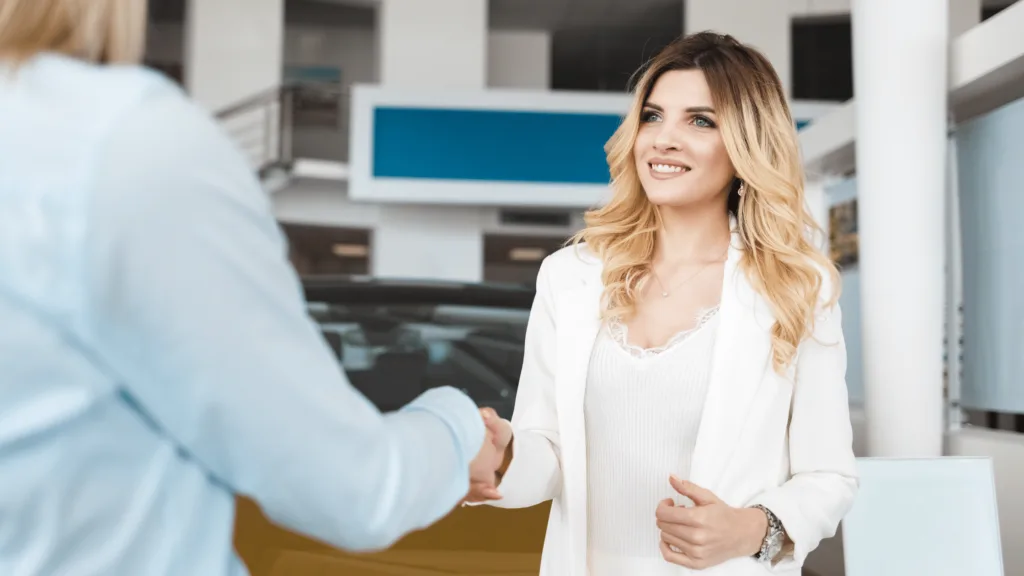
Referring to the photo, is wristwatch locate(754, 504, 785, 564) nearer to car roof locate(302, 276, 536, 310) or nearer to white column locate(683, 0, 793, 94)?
car roof locate(302, 276, 536, 310)

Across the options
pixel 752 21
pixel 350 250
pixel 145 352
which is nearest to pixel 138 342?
pixel 145 352

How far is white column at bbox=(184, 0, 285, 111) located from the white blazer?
8.68m

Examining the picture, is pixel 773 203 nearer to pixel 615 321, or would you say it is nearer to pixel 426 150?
pixel 615 321

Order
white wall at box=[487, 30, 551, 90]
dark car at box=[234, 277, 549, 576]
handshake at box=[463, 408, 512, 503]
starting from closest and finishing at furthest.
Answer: handshake at box=[463, 408, 512, 503]
dark car at box=[234, 277, 549, 576]
white wall at box=[487, 30, 551, 90]

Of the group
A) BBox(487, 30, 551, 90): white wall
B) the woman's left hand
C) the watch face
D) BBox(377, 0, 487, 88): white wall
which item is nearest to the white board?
the watch face

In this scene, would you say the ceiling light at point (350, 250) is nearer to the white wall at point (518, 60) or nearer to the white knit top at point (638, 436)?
the white wall at point (518, 60)

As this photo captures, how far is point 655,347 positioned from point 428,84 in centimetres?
822

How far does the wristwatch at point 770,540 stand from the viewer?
139 centimetres

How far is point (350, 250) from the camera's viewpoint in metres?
13.7

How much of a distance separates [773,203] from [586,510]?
2.00 ft

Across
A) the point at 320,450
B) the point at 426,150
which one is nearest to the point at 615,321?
the point at 320,450

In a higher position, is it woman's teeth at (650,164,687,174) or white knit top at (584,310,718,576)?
woman's teeth at (650,164,687,174)

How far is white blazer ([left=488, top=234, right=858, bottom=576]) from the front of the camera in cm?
144

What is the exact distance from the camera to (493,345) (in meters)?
2.71
